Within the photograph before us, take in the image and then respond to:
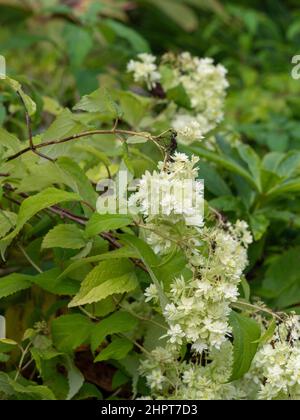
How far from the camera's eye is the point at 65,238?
4.28ft

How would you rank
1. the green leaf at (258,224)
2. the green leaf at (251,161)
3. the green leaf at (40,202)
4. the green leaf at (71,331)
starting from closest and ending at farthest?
the green leaf at (40,202)
the green leaf at (71,331)
the green leaf at (258,224)
the green leaf at (251,161)

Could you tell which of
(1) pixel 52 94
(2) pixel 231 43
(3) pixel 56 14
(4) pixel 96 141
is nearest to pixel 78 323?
(4) pixel 96 141

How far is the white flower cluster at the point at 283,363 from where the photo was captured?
3.86 feet

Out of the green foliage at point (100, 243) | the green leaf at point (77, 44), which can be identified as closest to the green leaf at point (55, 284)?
the green foliage at point (100, 243)

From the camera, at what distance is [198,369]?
Answer: 4.14ft

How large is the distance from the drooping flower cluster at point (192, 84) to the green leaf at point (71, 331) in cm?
63

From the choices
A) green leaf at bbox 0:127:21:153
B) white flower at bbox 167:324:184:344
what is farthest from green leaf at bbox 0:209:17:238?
white flower at bbox 167:324:184:344

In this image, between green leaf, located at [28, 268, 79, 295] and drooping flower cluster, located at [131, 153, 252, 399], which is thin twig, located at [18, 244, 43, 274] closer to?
green leaf, located at [28, 268, 79, 295]

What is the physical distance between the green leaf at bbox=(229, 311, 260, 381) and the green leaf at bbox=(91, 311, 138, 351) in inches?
7.5

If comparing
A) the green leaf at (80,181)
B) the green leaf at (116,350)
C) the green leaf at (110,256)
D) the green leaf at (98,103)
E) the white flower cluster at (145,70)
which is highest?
the white flower cluster at (145,70)

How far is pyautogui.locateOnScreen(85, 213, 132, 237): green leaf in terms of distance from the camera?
1.19 meters

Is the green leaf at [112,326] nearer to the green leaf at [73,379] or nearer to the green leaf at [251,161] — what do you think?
the green leaf at [73,379]

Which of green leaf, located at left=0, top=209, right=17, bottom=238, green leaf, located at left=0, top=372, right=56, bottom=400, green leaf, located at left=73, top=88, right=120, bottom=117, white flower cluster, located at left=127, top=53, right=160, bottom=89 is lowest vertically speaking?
green leaf, located at left=0, top=372, right=56, bottom=400
